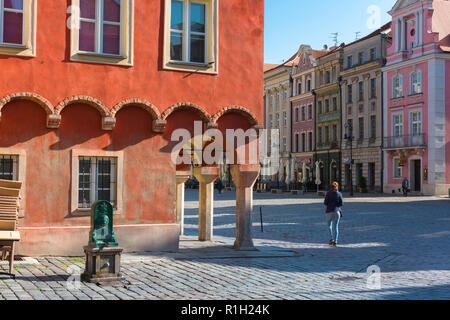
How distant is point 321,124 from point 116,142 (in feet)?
183

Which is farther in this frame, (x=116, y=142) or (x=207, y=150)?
(x=207, y=150)

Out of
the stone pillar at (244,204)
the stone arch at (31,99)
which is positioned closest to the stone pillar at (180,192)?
the stone pillar at (244,204)

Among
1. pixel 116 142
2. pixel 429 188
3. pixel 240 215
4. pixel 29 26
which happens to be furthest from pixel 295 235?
pixel 429 188

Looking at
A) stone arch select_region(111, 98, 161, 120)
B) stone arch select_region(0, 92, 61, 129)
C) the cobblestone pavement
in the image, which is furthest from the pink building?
stone arch select_region(0, 92, 61, 129)

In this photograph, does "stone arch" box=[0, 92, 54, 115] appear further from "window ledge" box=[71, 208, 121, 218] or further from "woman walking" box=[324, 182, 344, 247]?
"woman walking" box=[324, 182, 344, 247]

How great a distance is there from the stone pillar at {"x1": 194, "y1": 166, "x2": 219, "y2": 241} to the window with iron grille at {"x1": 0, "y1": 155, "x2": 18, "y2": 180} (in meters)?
5.54

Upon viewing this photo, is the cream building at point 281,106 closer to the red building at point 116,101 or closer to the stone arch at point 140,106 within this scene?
the red building at point 116,101

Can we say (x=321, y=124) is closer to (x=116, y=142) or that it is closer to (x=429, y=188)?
(x=429, y=188)

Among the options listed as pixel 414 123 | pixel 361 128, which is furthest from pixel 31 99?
pixel 361 128

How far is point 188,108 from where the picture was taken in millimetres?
15062

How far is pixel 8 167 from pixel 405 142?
44.8m

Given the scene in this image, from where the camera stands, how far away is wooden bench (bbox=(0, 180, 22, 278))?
10.1 metres

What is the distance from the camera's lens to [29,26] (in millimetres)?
13430

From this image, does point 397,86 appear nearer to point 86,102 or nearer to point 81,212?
point 86,102
